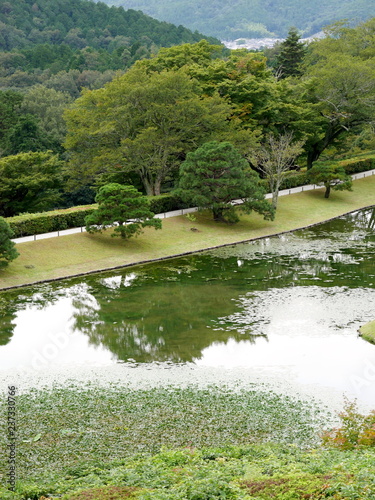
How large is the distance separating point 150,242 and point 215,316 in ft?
43.2

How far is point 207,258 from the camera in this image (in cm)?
3566

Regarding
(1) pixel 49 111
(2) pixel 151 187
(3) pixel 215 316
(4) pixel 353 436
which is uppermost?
(1) pixel 49 111

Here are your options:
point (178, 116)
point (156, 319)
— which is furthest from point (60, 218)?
point (156, 319)

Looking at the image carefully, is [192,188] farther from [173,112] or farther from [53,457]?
[53,457]

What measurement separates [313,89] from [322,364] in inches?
1544

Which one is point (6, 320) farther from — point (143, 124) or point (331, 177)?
point (331, 177)

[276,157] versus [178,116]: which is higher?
[178,116]

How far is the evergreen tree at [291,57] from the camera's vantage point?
7144 cm

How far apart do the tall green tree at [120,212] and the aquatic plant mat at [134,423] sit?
18.8m

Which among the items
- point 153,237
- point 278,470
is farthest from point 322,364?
point 153,237

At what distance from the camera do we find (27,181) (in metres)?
43.2

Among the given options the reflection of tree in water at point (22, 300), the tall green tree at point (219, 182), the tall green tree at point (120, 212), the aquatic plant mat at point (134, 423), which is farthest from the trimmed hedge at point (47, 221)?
the aquatic plant mat at point (134, 423)

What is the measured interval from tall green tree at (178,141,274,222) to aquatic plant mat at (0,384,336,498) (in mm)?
24208

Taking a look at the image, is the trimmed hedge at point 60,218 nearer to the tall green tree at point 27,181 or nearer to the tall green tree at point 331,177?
the tall green tree at point 27,181
